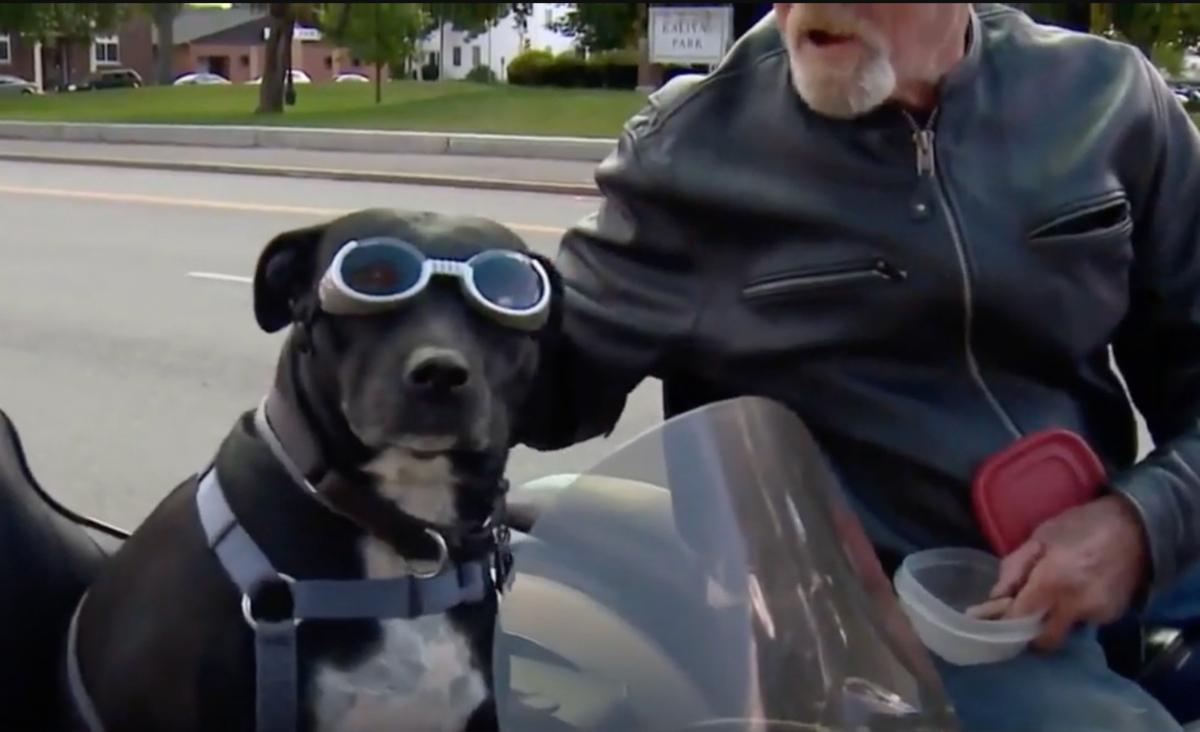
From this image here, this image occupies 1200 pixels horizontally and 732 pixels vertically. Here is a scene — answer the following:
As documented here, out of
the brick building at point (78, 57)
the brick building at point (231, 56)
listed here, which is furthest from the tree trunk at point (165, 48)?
the brick building at point (231, 56)

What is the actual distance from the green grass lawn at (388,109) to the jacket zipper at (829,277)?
18944 millimetres

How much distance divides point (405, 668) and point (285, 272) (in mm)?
484

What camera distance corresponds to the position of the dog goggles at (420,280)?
184 centimetres

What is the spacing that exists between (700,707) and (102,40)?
69.7 metres

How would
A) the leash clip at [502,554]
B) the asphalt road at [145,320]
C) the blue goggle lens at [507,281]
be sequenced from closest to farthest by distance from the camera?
the blue goggle lens at [507,281] < the leash clip at [502,554] < the asphalt road at [145,320]

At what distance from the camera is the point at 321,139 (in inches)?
875

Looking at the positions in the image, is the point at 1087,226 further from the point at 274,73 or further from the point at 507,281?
the point at 274,73

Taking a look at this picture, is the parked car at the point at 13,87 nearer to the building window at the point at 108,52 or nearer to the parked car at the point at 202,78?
the parked car at the point at 202,78

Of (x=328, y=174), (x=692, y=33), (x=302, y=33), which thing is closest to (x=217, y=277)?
(x=328, y=174)

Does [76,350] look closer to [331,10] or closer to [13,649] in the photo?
[13,649]

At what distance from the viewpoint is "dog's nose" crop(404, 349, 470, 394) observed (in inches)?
76.4

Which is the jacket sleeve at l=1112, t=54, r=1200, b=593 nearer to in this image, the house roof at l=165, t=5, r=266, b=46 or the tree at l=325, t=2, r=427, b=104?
the tree at l=325, t=2, r=427, b=104

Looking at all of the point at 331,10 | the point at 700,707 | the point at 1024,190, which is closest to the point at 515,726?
the point at 700,707

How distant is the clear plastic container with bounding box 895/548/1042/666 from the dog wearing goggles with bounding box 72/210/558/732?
488 millimetres
